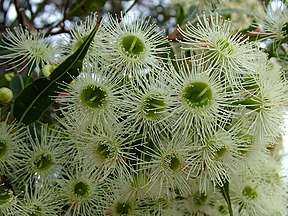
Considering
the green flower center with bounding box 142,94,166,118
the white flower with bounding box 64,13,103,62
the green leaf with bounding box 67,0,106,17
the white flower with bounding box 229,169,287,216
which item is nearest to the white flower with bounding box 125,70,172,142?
the green flower center with bounding box 142,94,166,118

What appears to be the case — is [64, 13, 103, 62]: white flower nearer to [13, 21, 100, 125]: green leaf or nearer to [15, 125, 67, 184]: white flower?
[13, 21, 100, 125]: green leaf

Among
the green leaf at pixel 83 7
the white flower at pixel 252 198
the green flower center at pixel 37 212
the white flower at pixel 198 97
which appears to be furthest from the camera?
the green leaf at pixel 83 7

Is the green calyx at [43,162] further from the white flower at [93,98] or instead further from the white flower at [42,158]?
the white flower at [93,98]

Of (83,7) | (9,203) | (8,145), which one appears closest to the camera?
(9,203)

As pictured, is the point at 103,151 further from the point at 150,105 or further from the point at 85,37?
Result: the point at 85,37

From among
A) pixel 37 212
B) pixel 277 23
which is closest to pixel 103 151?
pixel 37 212

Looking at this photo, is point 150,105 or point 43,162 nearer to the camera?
point 150,105

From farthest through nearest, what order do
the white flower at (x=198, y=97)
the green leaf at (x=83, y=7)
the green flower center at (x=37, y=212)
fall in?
the green leaf at (x=83, y=7) → the green flower center at (x=37, y=212) → the white flower at (x=198, y=97)

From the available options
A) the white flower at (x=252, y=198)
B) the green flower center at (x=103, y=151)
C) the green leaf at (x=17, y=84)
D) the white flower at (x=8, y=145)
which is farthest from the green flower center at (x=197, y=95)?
the green leaf at (x=17, y=84)
